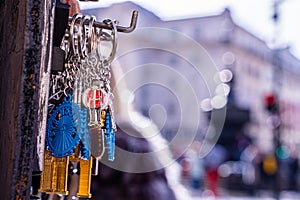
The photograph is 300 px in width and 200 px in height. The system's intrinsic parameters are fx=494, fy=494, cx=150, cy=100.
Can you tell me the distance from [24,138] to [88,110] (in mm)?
272

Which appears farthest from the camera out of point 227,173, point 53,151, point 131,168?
point 227,173

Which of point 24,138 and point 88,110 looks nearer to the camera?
point 24,138

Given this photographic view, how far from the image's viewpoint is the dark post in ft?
2.38

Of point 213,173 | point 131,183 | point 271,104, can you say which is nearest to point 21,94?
point 131,183

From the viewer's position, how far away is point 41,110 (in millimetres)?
775

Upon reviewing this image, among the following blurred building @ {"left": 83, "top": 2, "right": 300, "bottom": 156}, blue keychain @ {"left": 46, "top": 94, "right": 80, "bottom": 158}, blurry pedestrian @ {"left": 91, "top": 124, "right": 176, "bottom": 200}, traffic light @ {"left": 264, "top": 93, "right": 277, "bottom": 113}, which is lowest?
blurry pedestrian @ {"left": 91, "top": 124, "right": 176, "bottom": 200}

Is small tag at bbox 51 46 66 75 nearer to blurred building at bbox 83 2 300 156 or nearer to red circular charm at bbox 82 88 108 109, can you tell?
red circular charm at bbox 82 88 108 109

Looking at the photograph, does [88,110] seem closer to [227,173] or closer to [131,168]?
[131,168]

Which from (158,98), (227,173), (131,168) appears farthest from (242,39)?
(131,168)

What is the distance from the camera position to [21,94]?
734mm

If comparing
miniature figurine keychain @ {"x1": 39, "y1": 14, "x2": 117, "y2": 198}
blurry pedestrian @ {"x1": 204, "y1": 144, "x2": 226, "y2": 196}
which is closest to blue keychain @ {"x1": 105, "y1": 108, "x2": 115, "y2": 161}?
miniature figurine keychain @ {"x1": 39, "y1": 14, "x2": 117, "y2": 198}

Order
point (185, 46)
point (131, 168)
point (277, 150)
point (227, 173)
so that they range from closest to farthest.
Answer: point (131, 168) → point (277, 150) → point (227, 173) → point (185, 46)

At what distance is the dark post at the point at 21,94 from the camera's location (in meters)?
0.73

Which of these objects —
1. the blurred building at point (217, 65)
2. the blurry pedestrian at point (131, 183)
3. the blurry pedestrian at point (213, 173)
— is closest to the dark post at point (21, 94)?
the blurry pedestrian at point (131, 183)
